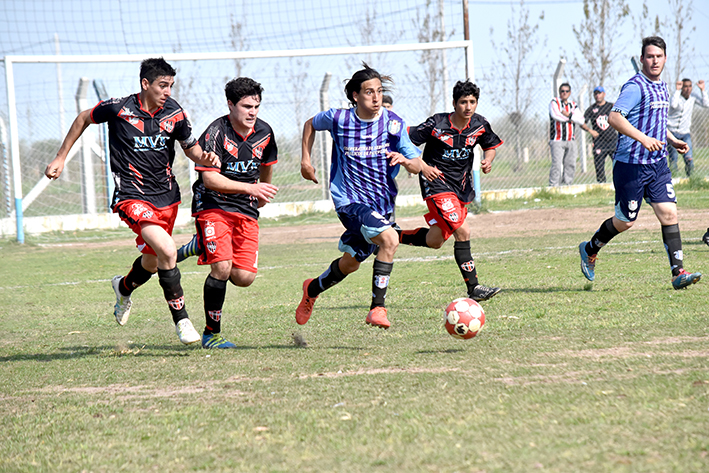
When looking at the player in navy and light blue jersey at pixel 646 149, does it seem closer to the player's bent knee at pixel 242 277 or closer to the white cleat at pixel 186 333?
the player's bent knee at pixel 242 277

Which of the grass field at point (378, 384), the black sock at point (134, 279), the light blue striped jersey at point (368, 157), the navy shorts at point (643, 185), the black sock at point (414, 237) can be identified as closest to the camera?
the grass field at point (378, 384)

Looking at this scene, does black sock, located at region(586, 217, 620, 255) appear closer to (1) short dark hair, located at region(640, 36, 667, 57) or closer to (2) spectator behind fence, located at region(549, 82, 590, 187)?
(1) short dark hair, located at region(640, 36, 667, 57)

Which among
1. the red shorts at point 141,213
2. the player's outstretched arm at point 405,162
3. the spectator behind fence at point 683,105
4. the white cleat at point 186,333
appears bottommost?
the white cleat at point 186,333

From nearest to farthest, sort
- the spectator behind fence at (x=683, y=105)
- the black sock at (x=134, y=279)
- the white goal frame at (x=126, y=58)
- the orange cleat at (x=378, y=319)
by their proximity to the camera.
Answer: the orange cleat at (x=378, y=319) → the black sock at (x=134, y=279) → the white goal frame at (x=126, y=58) → the spectator behind fence at (x=683, y=105)

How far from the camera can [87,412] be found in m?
3.72

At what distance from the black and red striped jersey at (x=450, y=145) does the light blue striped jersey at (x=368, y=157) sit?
4.89 ft

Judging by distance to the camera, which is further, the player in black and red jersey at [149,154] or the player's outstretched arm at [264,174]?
the player's outstretched arm at [264,174]

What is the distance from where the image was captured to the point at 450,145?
723cm

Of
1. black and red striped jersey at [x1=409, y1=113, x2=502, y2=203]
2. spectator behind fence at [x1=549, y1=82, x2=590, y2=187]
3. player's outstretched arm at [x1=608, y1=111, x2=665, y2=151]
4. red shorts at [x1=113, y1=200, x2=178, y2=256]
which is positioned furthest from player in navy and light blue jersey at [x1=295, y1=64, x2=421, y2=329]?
spectator behind fence at [x1=549, y1=82, x2=590, y2=187]

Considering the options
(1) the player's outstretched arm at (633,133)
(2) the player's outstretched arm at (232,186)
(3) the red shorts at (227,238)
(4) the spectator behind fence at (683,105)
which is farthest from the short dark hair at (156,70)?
(4) the spectator behind fence at (683,105)

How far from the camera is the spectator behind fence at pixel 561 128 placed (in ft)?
55.2

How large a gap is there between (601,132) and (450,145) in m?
11.2

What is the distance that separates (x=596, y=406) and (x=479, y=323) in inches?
62.3

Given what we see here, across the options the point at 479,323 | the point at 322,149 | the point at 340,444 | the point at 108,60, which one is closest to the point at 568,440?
the point at 340,444
